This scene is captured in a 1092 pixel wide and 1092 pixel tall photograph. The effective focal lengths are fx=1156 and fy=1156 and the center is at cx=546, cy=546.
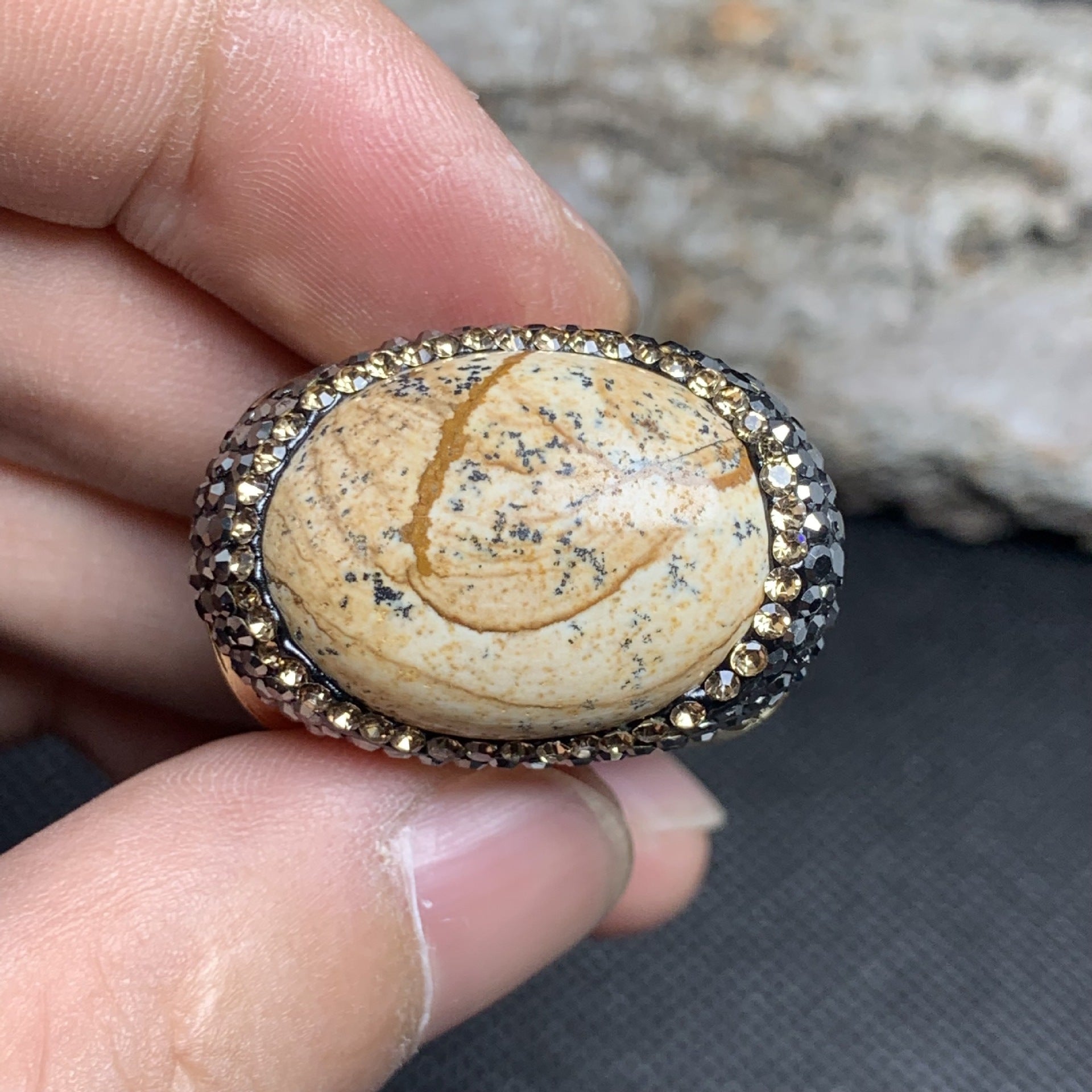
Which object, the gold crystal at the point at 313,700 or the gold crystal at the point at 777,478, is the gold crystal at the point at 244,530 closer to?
the gold crystal at the point at 313,700

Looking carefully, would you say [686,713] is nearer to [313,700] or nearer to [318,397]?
[313,700]

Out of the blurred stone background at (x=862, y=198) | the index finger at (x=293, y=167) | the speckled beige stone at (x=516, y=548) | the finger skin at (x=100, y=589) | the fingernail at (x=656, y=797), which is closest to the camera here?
the speckled beige stone at (x=516, y=548)

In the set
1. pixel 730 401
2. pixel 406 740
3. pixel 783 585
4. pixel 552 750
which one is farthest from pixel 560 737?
pixel 730 401

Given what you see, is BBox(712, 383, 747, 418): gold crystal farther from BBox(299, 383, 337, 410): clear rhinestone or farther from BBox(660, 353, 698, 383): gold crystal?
BBox(299, 383, 337, 410): clear rhinestone

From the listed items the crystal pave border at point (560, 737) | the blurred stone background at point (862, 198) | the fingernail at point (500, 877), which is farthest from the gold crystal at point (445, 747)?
the blurred stone background at point (862, 198)

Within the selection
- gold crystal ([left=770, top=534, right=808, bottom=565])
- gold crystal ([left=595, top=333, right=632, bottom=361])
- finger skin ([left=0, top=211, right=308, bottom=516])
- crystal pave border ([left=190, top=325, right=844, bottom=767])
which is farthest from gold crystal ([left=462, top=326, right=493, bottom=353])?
finger skin ([left=0, top=211, right=308, bottom=516])

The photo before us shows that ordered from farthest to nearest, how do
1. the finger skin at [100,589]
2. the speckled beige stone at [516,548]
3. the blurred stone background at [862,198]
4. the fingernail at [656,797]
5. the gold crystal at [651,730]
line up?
the blurred stone background at [862,198], the finger skin at [100,589], the fingernail at [656,797], the gold crystal at [651,730], the speckled beige stone at [516,548]
